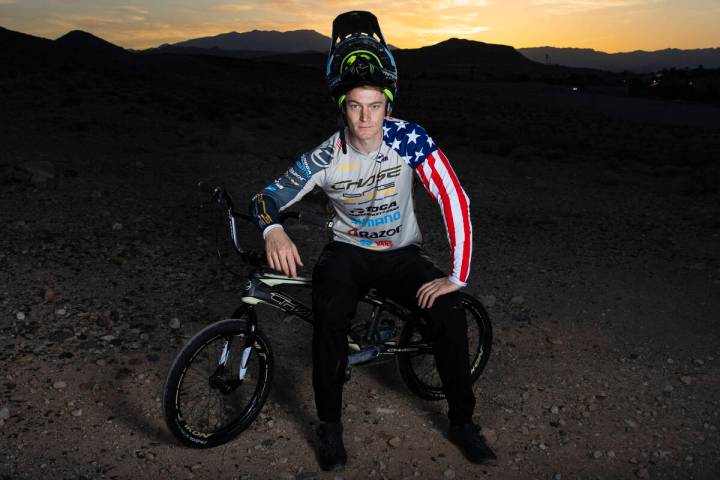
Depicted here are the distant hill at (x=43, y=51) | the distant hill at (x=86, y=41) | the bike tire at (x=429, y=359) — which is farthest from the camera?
the distant hill at (x=86, y=41)

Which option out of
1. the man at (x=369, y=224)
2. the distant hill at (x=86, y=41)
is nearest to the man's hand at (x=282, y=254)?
the man at (x=369, y=224)

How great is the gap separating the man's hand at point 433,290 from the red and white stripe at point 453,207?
41 millimetres

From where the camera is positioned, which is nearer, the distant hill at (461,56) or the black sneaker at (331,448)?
the black sneaker at (331,448)

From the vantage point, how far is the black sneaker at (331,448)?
3615 mm

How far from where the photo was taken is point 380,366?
4.80 m

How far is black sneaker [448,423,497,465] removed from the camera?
12.1 feet

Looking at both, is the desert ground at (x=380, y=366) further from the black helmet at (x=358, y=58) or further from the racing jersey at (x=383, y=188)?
the black helmet at (x=358, y=58)

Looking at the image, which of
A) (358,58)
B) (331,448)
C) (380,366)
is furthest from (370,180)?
(380,366)

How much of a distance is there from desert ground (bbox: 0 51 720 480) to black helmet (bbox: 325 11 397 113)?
2.19m

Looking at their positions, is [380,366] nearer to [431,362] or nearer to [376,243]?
[431,362]

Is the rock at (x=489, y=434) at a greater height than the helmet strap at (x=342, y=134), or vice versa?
the helmet strap at (x=342, y=134)

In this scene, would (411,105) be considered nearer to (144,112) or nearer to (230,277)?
(144,112)

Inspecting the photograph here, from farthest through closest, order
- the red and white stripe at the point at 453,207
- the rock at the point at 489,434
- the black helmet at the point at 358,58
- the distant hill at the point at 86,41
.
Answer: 1. the distant hill at the point at 86,41
2. the rock at the point at 489,434
3. the red and white stripe at the point at 453,207
4. the black helmet at the point at 358,58

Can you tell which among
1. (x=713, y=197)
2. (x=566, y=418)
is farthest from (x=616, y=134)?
(x=566, y=418)
